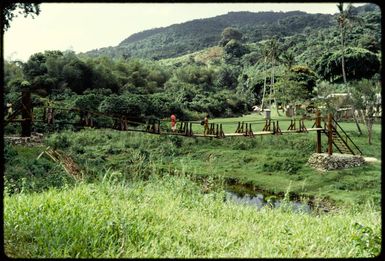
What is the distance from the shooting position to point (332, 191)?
512 inches

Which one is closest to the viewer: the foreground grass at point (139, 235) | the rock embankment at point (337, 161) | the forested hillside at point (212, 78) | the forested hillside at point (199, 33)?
the foreground grass at point (139, 235)

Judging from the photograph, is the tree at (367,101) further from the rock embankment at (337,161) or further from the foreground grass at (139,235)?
the foreground grass at (139,235)

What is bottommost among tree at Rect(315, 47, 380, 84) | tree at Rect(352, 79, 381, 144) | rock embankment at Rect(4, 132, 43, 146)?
rock embankment at Rect(4, 132, 43, 146)

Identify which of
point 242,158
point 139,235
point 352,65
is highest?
Answer: point 352,65

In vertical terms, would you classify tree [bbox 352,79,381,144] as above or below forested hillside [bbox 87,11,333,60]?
below

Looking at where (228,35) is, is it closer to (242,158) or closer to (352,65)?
(352,65)

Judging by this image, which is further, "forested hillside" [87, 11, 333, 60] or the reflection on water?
"forested hillside" [87, 11, 333, 60]

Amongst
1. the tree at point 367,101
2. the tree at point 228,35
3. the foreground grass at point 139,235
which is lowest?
the tree at point 367,101

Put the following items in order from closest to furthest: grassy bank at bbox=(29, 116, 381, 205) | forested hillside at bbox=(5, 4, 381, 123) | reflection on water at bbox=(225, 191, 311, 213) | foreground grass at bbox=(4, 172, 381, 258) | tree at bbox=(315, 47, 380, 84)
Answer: foreground grass at bbox=(4, 172, 381, 258)
reflection on water at bbox=(225, 191, 311, 213)
grassy bank at bbox=(29, 116, 381, 205)
forested hillside at bbox=(5, 4, 381, 123)
tree at bbox=(315, 47, 380, 84)

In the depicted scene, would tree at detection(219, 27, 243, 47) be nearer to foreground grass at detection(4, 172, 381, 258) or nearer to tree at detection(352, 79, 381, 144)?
tree at detection(352, 79, 381, 144)

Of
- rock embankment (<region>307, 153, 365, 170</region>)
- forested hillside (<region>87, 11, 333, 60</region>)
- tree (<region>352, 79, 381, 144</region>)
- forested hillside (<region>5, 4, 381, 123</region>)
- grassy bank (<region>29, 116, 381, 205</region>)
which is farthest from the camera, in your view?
forested hillside (<region>87, 11, 333, 60</region>)

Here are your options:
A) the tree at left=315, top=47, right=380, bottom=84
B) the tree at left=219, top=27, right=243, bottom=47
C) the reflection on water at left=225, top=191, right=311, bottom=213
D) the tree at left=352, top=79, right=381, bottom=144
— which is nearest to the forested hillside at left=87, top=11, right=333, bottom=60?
the tree at left=219, top=27, right=243, bottom=47

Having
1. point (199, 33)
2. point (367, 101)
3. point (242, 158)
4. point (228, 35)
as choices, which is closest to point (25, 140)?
point (242, 158)

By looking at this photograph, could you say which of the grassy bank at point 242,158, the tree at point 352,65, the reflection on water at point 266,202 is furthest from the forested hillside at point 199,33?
the reflection on water at point 266,202
